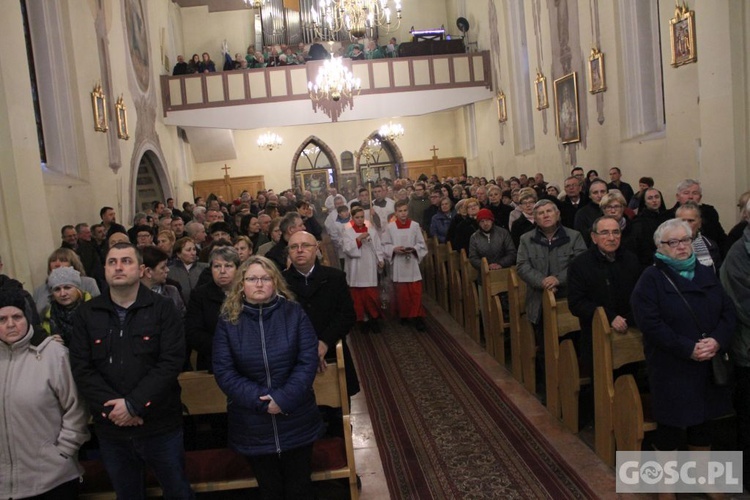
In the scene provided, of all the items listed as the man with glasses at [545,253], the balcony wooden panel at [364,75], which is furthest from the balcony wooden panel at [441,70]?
the man with glasses at [545,253]

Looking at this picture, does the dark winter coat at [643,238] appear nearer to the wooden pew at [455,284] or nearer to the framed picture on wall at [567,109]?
the wooden pew at [455,284]

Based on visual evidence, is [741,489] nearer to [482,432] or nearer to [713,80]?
[482,432]

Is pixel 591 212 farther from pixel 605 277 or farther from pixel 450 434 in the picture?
pixel 450 434

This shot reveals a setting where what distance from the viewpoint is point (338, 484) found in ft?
15.0

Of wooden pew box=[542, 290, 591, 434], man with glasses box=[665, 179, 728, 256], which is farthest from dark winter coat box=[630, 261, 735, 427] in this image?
A: man with glasses box=[665, 179, 728, 256]

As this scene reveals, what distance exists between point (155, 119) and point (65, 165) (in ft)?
19.9

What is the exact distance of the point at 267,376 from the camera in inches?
135

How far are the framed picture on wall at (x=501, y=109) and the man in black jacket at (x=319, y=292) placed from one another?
45.4ft

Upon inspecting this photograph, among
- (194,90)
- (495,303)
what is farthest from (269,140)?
(495,303)

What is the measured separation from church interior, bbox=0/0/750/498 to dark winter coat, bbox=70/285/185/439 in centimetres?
166

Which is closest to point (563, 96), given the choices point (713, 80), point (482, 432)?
point (713, 80)

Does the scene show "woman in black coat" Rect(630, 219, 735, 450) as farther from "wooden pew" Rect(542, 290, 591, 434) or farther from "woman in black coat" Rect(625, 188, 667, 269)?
"woman in black coat" Rect(625, 188, 667, 269)

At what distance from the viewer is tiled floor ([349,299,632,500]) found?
4387 mm

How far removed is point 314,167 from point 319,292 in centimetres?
1962
